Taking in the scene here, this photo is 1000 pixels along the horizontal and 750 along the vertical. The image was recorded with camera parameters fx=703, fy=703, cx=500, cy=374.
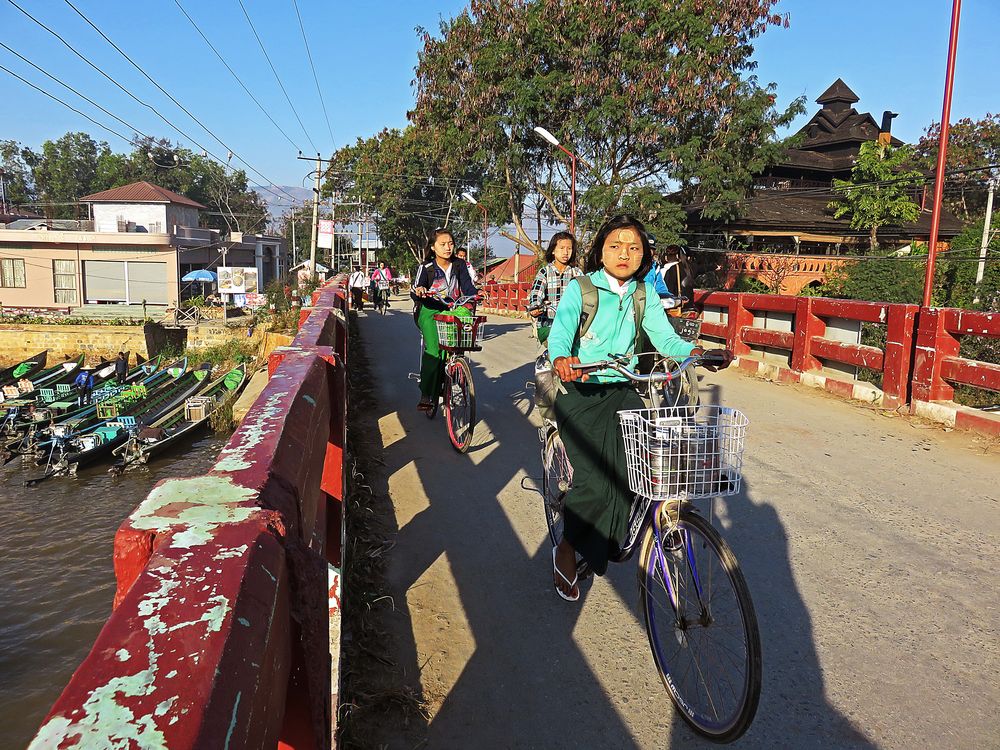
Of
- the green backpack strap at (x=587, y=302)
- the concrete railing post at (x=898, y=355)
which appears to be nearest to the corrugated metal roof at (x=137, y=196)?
the concrete railing post at (x=898, y=355)

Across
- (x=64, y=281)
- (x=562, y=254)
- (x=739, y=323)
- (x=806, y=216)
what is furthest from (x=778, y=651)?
(x=64, y=281)

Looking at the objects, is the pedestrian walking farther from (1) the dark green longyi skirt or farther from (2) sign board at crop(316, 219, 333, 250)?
(1) the dark green longyi skirt

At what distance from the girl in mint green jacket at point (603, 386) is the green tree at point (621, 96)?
66.0 ft

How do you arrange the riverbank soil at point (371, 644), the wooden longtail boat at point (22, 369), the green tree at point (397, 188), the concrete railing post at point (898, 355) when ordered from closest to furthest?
the riverbank soil at point (371, 644)
the concrete railing post at point (898, 355)
the wooden longtail boat at point (22, 369)
the green tree at point (397, 188)

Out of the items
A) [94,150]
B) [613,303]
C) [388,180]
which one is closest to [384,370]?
[613,303]

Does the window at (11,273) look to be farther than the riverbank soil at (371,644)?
Yes

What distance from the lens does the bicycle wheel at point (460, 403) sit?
645cm

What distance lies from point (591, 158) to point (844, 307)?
664 inches

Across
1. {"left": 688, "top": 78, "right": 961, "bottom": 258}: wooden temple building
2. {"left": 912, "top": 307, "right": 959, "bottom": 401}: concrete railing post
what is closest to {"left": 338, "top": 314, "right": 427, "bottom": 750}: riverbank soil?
{"left": 912, "top": 307, "right": 959, "bottom": 401}: concrete railing post

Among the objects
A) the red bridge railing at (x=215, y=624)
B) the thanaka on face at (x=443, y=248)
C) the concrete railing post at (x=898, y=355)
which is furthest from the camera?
the concrete railing post at (x=898, y=355)

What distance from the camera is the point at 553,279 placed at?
679 centimetres

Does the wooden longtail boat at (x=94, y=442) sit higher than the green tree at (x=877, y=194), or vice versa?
the green tree at (x=877, y=194)

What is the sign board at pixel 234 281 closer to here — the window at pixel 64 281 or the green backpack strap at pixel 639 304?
the window at pixel 64 281

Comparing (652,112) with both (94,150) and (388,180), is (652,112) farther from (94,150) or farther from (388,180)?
(94,150)
